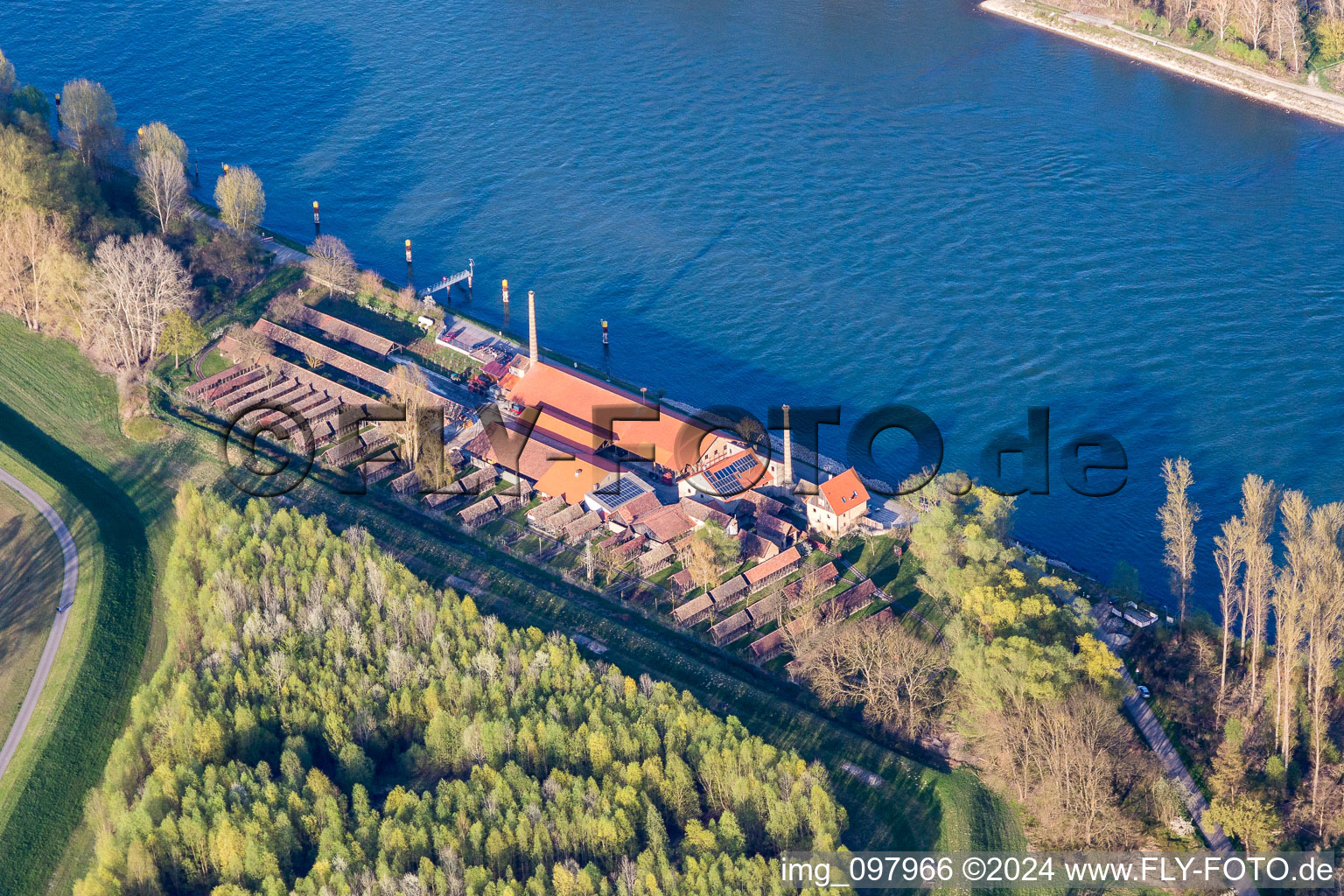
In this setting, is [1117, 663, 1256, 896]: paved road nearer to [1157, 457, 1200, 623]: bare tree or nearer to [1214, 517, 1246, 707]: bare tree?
[1214, 517, 1246, 707]: bare tree

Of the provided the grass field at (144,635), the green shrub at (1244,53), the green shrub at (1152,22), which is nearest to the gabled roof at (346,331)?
the grass field at (144,635)

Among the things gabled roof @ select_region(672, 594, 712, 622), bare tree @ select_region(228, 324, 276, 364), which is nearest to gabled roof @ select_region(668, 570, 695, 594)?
gabled roof @ select_region(672, 594, 712, 622)

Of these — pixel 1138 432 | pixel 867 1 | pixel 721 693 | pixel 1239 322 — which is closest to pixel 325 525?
pixel 721 693

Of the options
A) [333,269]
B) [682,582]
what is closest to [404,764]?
[682,582]

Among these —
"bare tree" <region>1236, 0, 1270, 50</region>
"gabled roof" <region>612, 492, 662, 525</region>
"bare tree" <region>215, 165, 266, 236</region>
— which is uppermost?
"bare tree" <region>1236, 0, 1270, 50</region>

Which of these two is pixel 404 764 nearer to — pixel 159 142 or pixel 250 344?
pixel 250 344

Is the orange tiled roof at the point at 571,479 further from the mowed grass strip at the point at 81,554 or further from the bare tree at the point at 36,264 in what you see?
the bare tree at the point at 36,264
